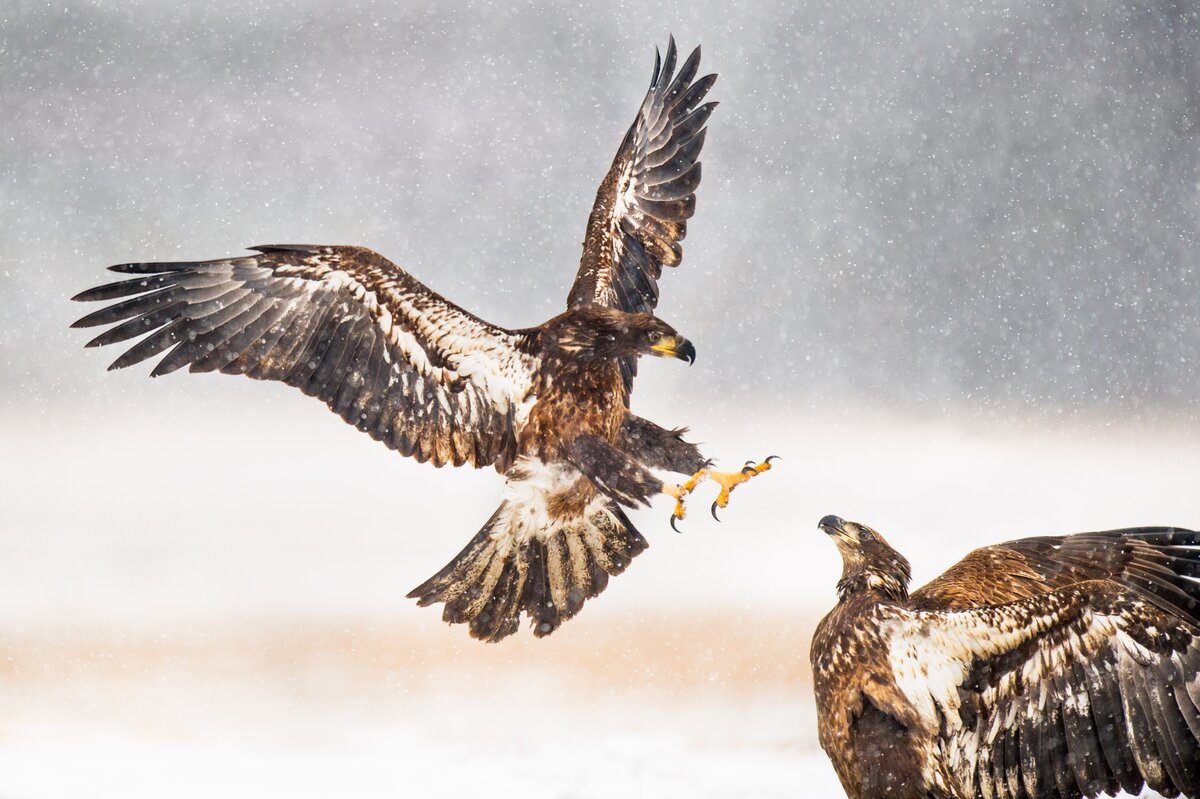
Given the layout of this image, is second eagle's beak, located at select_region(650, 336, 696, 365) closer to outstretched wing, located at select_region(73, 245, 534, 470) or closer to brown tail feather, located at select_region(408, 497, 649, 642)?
outstretched wing, located at select_region(73, 245, 534, 470)

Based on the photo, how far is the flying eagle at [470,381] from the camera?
198 inches

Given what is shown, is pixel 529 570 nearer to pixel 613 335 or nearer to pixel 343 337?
pixel 613 335

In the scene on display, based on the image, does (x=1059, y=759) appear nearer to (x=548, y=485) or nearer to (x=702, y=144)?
(x=548, y=485)

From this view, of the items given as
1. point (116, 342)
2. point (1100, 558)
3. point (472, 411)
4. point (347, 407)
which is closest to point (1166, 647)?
point (1100, 558)

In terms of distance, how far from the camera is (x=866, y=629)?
4617mm

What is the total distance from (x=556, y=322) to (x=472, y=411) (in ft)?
1.80

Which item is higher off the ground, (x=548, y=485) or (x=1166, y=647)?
(x=548, y=485)

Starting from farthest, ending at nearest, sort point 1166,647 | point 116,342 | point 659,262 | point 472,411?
point 659,262 < point 472,411 < point 116,342 < point 1166,647

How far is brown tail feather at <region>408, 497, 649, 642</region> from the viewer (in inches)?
211

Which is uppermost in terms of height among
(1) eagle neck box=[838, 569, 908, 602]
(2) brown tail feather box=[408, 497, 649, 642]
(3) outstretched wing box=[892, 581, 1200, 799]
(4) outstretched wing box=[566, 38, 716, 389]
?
(4) outstretched wing box=[566, 38, 716, 389]

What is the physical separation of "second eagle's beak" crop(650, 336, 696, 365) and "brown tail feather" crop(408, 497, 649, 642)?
2.92 feet

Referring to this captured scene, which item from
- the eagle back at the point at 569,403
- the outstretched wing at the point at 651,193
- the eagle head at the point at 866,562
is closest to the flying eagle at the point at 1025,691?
the eagle head at the point at 866,562

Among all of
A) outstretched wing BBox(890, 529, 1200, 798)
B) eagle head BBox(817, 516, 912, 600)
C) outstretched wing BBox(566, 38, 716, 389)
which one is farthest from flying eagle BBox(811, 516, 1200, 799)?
outstretched wing BBox(566, 38, 716, 389)

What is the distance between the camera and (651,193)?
21.4 feet
